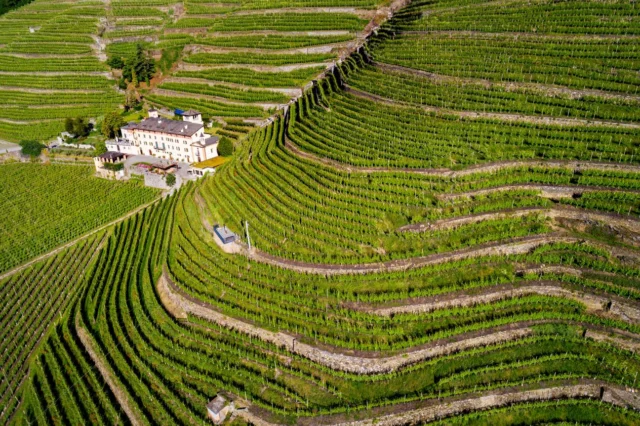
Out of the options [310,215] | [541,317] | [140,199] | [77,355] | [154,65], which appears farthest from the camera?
[154,65]

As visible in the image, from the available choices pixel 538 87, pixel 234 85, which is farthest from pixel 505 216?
pixel 234 85

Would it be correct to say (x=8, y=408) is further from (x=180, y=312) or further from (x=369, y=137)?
(x=369, y=137)

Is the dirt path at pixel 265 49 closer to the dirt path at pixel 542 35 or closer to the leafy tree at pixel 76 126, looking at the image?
the dirt path at pixel 542 35

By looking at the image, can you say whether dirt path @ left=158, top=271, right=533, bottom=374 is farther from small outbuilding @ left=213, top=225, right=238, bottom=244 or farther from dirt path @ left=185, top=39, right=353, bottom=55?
dirt path @ left=185, top=39, right=353, bottom=55

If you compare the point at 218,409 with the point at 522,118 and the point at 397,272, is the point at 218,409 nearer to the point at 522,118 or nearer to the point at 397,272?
the point at 397,272

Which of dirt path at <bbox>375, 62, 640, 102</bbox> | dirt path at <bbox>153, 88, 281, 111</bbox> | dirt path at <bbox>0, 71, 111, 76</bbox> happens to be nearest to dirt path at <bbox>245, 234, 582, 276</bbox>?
dirt path at <bbox>375, 62, 640, 102</bbox>

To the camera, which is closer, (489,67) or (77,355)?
(77,355)

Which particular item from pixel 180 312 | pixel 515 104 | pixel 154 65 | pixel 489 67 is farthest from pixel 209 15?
pixel 180 312
